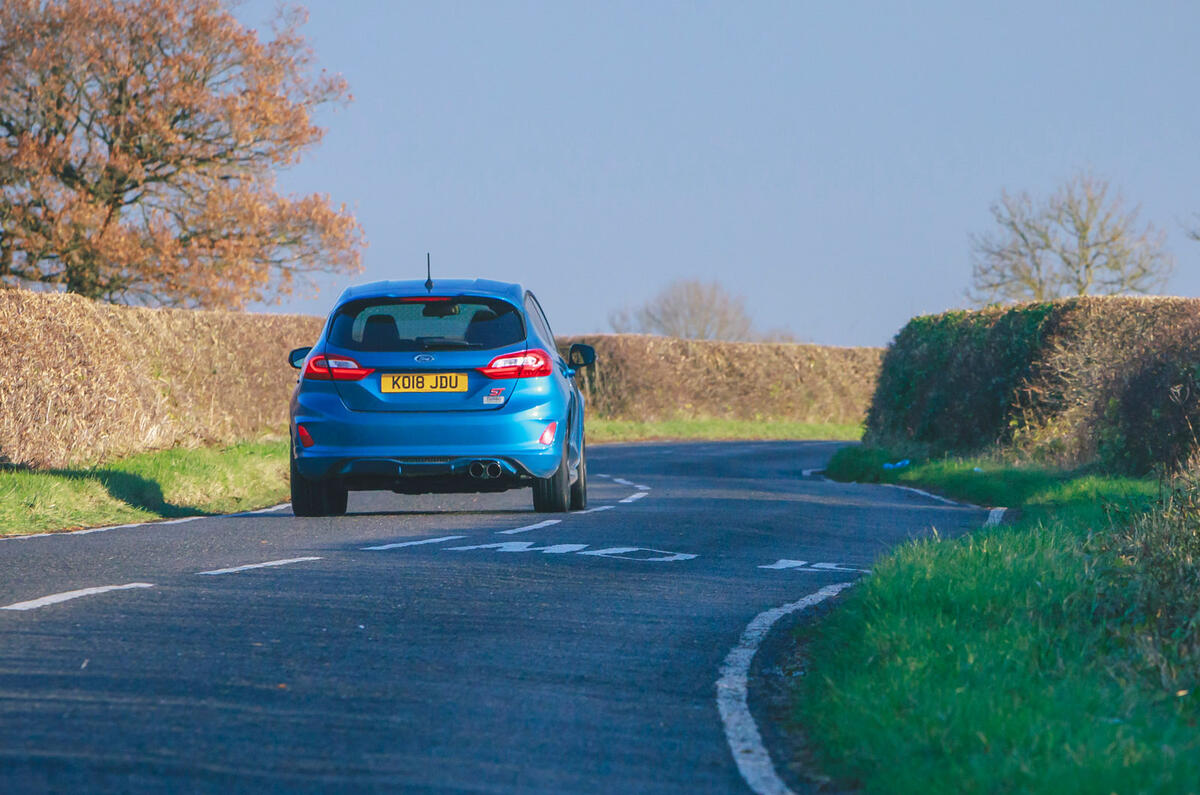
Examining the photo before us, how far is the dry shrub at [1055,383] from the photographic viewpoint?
18.5m

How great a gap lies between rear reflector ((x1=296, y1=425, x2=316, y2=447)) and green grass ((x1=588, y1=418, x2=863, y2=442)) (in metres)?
28.9

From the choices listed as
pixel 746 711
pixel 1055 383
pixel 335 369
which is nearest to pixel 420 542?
pixel 335 369

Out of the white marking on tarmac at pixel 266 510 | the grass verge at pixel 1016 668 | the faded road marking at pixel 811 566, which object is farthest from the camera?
the white marking on tarmac at pixel 266 510

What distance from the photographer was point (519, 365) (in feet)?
43.2

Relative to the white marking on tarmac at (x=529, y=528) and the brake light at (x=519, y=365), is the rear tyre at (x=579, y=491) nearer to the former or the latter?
the white marking on tarmac at (x=529, y=528)

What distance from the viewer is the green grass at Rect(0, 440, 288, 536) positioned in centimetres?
1411

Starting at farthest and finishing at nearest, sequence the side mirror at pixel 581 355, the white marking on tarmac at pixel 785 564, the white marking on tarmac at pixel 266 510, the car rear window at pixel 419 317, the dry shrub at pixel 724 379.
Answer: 1. the dry shrub at pixel 724 379
2. the white marking on tarmac at pixel 266 510
3. the side mirror at pixel 581 355
4. the car rear window at pixel 419 317
5. the white marking on tarmac at pixel 785 564

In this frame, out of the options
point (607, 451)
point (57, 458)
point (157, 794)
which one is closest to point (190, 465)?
point (57, 458)

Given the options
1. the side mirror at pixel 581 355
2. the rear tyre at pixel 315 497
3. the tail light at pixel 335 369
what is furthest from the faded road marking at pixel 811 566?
the rear tyre at pixel 315 497

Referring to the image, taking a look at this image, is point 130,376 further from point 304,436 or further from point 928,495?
point 928,495

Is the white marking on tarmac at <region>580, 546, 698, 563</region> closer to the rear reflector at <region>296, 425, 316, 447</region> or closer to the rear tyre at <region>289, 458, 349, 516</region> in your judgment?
the rear reflector at <region>296, 425, 316, 447</region>

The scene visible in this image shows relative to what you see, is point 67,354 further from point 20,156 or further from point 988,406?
point 20,156

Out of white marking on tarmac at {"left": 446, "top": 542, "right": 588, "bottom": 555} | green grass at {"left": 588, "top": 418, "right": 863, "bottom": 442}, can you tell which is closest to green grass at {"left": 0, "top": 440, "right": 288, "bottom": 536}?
white marking on tarmac at {"left": 446, "top": 542, "right": 588, "bottom": 555}

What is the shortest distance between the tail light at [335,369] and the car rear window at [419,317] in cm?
14
